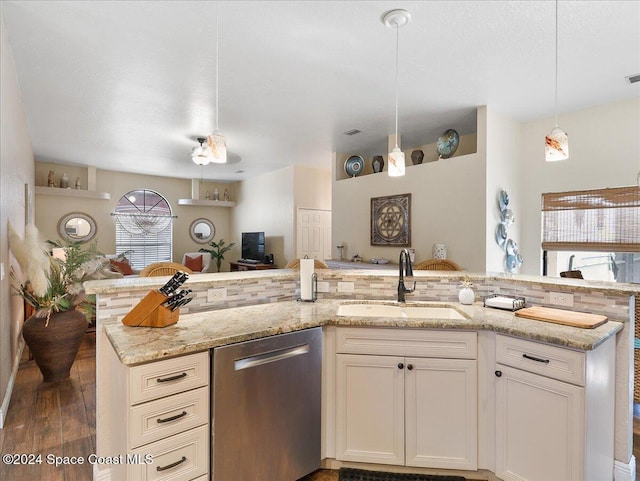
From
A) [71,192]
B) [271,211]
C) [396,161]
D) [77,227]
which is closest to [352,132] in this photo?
[396,161]

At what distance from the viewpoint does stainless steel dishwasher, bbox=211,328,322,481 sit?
1.55 m

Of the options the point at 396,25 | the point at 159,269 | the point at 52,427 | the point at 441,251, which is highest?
the point at 396,25

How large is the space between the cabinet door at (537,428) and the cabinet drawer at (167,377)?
150 centimetres

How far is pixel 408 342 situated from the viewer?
1.91m

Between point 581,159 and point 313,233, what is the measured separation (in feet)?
15.5

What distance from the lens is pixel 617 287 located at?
6.33 feet

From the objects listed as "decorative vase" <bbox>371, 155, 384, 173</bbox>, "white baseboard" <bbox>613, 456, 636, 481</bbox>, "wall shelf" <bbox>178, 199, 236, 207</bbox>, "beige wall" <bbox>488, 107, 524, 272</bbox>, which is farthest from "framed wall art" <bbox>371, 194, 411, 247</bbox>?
"wall shelf" <bbox>178, 199, 236, 207</bbox>

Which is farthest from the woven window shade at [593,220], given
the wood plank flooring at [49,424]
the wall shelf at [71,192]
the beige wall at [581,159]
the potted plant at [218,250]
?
the wall shelf at [71,192]

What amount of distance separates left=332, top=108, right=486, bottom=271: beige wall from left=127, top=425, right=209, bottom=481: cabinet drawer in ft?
11.5

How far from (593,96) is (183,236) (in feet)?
27.5

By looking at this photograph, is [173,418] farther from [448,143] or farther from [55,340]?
[448,143]

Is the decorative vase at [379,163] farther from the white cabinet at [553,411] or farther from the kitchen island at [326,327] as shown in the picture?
the white cabinet at [553,411]

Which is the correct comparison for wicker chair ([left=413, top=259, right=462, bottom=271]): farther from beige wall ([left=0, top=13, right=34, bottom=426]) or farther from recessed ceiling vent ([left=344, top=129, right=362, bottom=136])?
beige wall ([left=0, top=13, right=34, bottom=426])

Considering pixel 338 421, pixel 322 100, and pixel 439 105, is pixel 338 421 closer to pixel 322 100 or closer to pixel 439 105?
pixel 322 100
